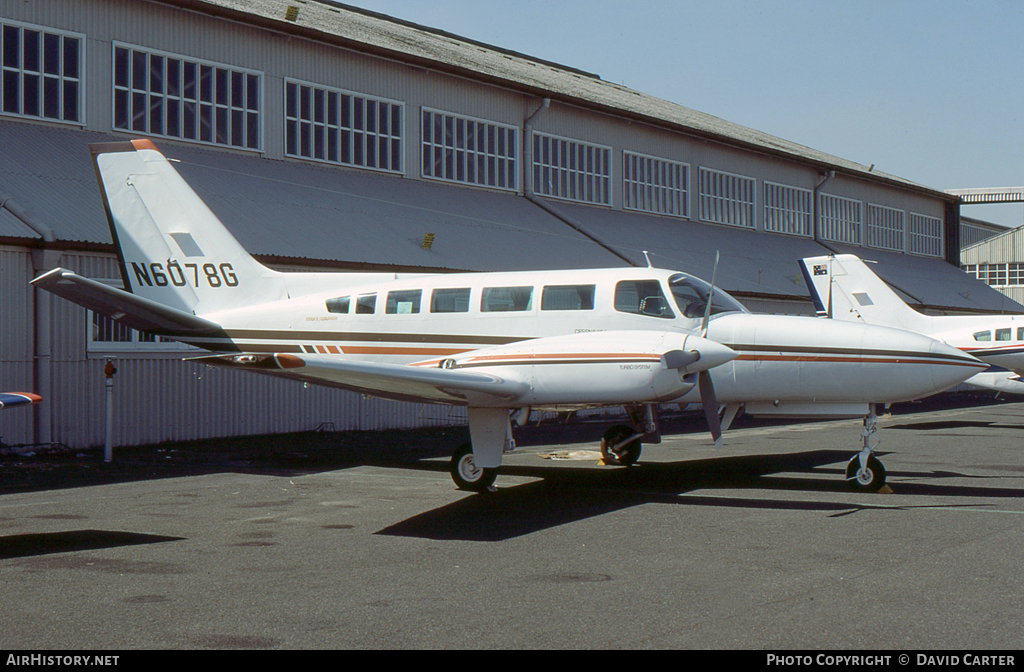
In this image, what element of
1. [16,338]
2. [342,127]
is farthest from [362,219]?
[16,338]

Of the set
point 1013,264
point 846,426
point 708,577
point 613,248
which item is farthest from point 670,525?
point 1013,264

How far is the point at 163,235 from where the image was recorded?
49.6 feet

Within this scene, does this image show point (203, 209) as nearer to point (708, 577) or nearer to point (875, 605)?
point (708, 577)

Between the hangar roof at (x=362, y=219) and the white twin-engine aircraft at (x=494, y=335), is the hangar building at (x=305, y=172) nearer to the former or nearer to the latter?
the hangar roof at (x=362, y=219)

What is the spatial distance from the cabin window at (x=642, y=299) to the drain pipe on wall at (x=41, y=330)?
9556mm

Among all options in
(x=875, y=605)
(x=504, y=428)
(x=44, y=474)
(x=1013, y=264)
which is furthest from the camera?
(x=1013, y=264)

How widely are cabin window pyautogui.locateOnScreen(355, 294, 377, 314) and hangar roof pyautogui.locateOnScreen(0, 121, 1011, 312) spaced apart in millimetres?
5502

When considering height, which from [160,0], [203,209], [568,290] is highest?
[160,0]

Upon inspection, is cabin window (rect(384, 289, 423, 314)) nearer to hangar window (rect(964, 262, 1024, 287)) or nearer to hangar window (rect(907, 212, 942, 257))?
hangar window (rect(907, 212, 942, 257))

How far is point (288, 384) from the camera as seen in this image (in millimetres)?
19922

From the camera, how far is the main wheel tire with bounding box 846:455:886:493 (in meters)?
12.1

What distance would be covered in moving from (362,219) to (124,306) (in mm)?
9336

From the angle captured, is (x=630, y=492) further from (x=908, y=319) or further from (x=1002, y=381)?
(x=1002, y=381)
